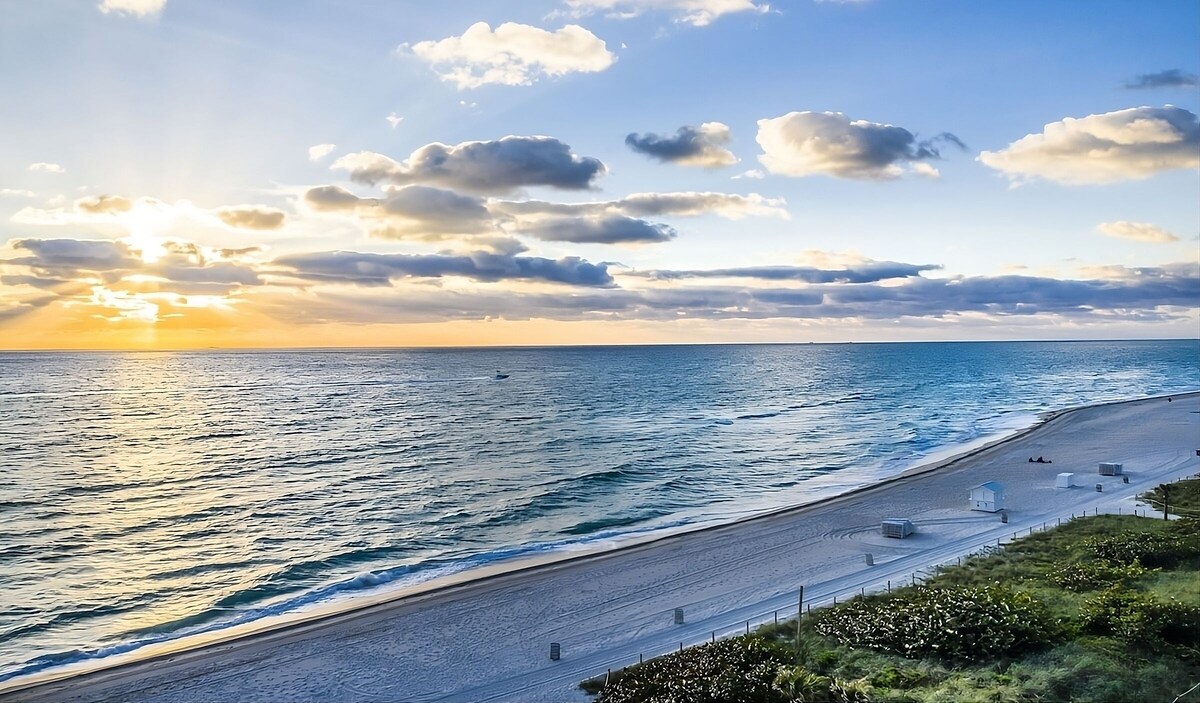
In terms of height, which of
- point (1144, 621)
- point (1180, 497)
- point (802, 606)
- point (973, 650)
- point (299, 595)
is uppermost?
point (1144, 621)

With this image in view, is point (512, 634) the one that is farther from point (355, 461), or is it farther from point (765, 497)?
point (355, 461)

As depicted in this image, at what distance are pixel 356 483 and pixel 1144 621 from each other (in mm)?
49504

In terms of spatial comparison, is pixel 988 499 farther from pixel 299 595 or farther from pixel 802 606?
pixel 299 595

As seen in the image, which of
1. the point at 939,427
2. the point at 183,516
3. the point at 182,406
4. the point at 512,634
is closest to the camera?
the point at 512,634

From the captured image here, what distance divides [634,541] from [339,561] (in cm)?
1528

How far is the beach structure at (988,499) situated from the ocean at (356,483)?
37.0 ft

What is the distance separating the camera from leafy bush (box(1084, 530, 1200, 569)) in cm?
2844

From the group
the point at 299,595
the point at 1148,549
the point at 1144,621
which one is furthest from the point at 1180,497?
the point at 299,595

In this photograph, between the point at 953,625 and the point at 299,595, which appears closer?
the point at 953,625

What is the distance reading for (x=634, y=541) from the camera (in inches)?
1542

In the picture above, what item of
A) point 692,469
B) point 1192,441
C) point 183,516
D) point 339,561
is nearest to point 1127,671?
point 339,561

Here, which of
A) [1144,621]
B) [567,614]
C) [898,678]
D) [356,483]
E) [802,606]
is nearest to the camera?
[898,678]

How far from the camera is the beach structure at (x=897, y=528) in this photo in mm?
37625

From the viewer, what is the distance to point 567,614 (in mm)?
28312
